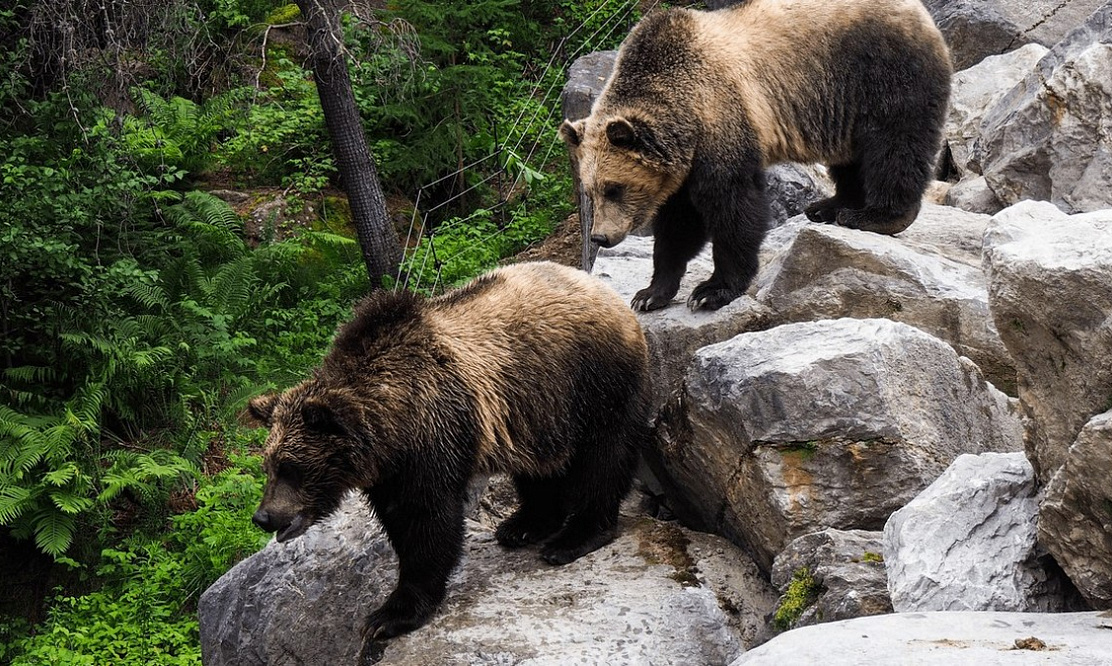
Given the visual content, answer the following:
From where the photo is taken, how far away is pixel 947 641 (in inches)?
142

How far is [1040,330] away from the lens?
163 inches

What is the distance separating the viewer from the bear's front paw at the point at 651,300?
25.2 ft

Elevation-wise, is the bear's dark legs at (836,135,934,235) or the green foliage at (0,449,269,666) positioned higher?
the bear's dark legs at (836,135,934,235)

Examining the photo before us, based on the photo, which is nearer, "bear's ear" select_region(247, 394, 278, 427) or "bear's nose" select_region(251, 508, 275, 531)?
"bear's nose" select_region(251, 508, 275, 531)

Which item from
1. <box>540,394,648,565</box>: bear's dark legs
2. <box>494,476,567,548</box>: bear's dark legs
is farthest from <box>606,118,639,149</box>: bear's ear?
<box>494,476,567,548</box>: bear's dark legs

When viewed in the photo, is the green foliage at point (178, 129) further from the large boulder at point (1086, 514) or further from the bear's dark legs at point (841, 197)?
the large boulder at point (1086, 514)

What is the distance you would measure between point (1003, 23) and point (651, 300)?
25.1ft

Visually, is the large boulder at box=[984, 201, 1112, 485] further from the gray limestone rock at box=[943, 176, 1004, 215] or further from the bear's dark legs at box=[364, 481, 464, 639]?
the gray limestone rock at box=[943, 176, 1004, 215]

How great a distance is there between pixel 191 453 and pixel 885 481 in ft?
22.9

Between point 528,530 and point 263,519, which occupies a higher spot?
point 263,519

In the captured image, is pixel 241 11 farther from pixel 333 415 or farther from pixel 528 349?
pixel 333 415

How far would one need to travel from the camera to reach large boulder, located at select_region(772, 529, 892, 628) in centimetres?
471

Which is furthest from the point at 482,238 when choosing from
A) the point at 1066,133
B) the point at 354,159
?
the point at 1066,133

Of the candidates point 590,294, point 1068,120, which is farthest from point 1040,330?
point 1068,120
